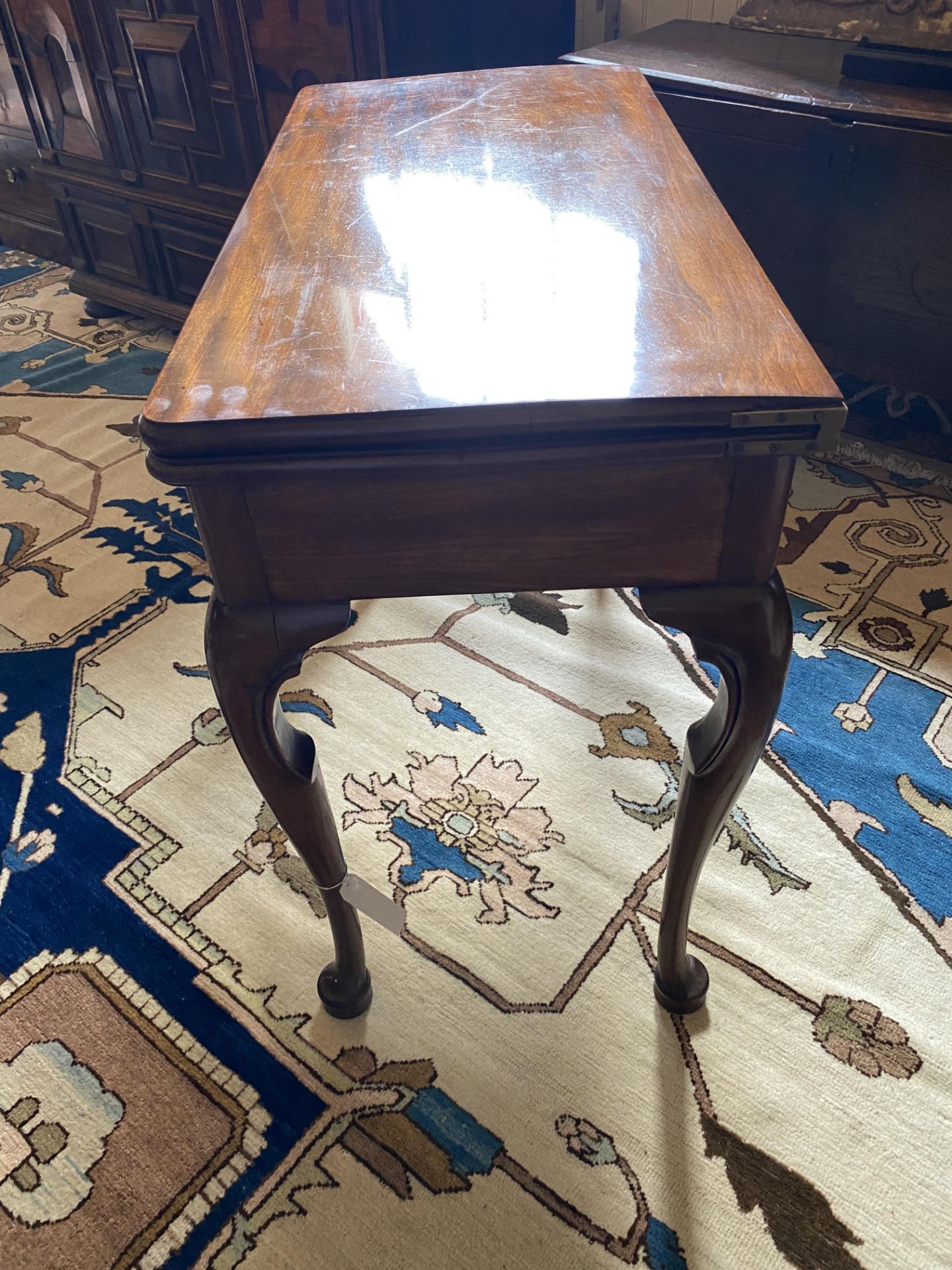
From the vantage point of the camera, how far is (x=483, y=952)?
91cm

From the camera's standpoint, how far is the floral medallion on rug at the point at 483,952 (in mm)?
726

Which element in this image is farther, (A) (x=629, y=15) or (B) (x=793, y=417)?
(A) (x=629, y=15)

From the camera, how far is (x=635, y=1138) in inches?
29.9

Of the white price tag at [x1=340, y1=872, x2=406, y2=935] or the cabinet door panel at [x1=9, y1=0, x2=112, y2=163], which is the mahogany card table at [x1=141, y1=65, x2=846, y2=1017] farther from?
the cabinet door panel at [x1=9, y1=0, x2=112, y2=163]

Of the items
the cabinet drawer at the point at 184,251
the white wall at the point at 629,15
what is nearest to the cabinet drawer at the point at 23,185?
the cabinet drawer at the point at 184,251

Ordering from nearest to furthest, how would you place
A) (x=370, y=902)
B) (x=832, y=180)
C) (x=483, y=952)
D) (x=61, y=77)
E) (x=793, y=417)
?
(x=793, y=417)
(x=370, y=902)
(x=483, y=952)
(x=832, y=180)
(x=61, y=77)

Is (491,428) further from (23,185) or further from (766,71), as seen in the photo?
(23,185)

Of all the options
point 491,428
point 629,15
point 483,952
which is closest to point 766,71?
point 629,15

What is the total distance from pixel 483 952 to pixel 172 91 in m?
1.68

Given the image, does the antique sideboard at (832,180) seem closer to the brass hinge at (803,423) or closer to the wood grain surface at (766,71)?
the wood grain surface at (766,71)

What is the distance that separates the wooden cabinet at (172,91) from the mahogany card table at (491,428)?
96 cm

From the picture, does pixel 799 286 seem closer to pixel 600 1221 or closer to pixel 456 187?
pixel 456 187

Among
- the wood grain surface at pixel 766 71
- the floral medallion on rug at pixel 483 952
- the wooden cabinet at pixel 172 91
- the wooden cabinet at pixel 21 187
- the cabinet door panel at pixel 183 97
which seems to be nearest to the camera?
the floral medallion on rug at pixel 483 952

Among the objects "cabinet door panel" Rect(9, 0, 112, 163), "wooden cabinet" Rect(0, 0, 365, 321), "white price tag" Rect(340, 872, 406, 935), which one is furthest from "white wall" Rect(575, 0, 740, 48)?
"white price tag" Rect(340, 872, 406, 935)
